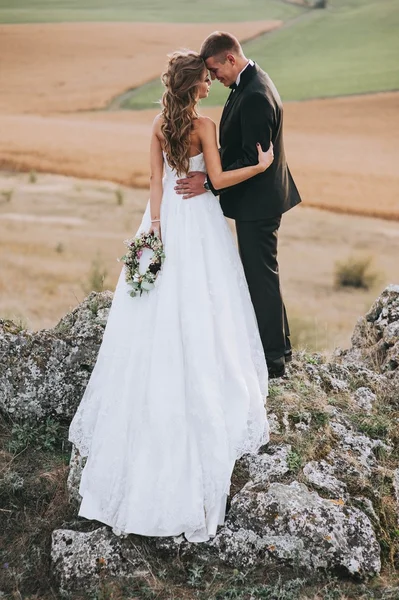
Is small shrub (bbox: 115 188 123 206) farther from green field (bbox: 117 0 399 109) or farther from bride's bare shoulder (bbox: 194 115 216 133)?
bride's bare shoulder (bbox: 194 115 216 133)

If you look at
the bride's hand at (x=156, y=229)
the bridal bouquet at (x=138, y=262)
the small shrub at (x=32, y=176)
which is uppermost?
the bride's hand at (x=156, y=229)

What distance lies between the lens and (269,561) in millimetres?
4480

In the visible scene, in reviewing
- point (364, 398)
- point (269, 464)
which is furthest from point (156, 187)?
point (364, 398)

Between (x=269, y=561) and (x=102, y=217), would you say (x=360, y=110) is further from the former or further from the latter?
(x=269, y=561)

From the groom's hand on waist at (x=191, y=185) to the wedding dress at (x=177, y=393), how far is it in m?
0.05

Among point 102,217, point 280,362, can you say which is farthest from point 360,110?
point 280,362

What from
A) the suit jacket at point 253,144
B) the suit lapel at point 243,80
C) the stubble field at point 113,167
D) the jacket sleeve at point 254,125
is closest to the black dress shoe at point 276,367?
the suit jacket at point 253,144

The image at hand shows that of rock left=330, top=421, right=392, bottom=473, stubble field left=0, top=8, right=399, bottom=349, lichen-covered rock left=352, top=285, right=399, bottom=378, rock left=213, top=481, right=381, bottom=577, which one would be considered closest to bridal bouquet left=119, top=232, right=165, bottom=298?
rock left=213, top=481, right=381, bottom=577

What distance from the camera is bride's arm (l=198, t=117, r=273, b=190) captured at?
15.8 feet

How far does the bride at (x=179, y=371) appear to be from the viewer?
4.61m

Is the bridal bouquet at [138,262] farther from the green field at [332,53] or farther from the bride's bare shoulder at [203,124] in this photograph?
the green field at [332,53]

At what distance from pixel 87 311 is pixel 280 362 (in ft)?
5.78

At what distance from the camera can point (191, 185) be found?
4.99 m

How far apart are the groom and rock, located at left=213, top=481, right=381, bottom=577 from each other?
1.48 meters
